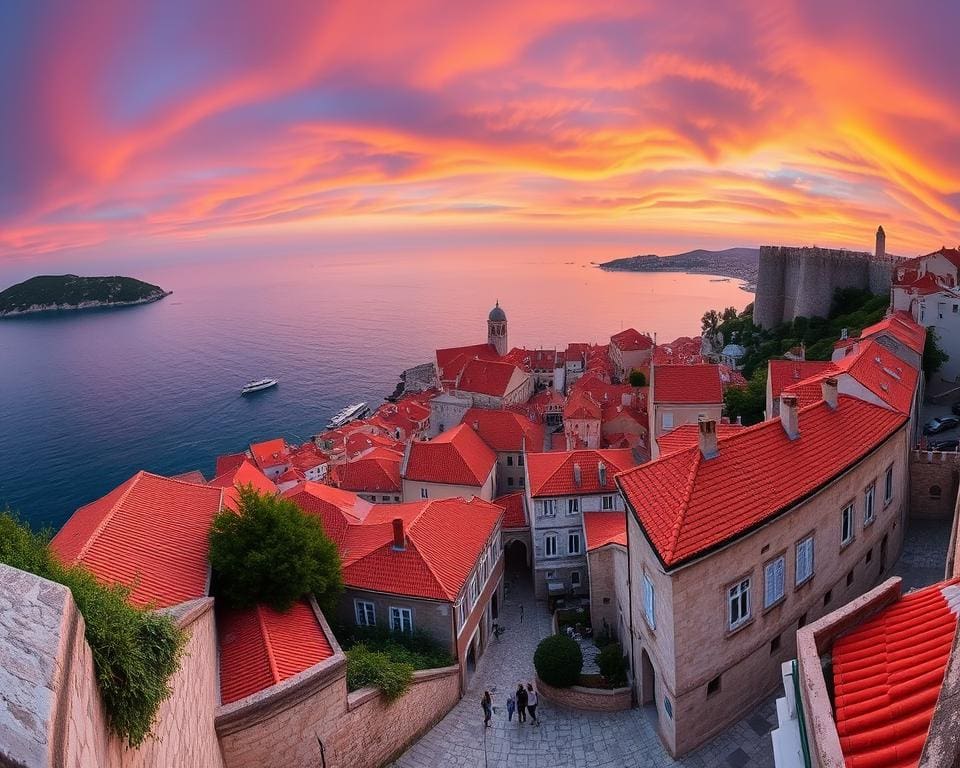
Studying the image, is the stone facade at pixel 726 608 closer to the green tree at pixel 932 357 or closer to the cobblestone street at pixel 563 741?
the cobblestone street at pixel 563 741

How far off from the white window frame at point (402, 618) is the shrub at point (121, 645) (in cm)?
1035

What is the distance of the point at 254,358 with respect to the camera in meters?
108

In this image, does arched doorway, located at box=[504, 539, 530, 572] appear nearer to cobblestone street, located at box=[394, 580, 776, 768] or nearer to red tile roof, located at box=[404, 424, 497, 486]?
red tile roof, located at box=[404, 424, 497, 486]

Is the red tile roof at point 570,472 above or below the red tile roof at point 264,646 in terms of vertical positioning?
below

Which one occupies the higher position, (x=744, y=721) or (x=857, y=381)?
(x=857, y=381)

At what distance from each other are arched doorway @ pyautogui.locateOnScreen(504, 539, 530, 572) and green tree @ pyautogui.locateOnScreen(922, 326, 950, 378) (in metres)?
22.9

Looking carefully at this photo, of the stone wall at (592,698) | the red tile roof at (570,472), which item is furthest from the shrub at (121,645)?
the red tile roof at (570,472)

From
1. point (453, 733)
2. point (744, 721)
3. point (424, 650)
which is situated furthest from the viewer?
point (424, 650)

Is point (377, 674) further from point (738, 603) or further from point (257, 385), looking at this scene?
point (257, 385)

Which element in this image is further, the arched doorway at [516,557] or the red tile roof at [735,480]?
the arched doorway at [516,557]

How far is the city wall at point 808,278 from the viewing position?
1965 inches

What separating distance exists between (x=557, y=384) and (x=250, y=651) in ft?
190

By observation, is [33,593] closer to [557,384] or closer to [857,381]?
[857,381]

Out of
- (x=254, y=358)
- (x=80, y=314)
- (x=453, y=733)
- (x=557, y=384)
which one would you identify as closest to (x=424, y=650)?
(x=453, y=733)
